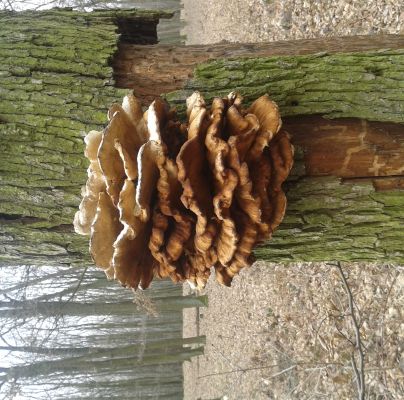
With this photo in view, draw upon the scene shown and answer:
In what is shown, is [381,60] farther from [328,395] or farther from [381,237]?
[328,395]

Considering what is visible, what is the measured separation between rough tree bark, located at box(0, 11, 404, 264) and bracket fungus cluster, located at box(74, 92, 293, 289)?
308 mm

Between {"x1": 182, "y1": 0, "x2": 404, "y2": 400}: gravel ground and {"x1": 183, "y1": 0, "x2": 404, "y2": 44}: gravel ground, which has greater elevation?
{"x1": 183, "y1": 0, "x2": 404, "y2": 44}: gravel ground

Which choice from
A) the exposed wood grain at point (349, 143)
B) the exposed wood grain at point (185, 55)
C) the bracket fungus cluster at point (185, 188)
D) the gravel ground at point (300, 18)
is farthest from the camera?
the gravel ground at point (300, 18)

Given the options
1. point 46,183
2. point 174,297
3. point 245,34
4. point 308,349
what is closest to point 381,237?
point 46,183

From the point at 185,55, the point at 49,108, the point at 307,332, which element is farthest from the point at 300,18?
the point at 49,108

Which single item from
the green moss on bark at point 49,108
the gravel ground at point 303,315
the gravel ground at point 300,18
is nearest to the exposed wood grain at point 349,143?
the green moss on bark at point 49,108

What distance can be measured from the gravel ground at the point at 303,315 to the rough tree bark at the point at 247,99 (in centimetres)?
245

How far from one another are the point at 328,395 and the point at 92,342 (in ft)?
28.7

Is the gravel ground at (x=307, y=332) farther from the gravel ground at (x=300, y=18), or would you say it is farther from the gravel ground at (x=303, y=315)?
the gravel ground at (x=300, y=18)

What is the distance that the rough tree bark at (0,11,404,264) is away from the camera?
2111mm

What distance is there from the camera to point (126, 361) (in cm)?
1257

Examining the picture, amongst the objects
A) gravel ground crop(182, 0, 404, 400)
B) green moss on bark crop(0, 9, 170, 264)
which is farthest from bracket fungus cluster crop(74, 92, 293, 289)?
gravel ground crop(182, 0, 404, 400)

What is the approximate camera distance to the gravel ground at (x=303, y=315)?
4.69 m

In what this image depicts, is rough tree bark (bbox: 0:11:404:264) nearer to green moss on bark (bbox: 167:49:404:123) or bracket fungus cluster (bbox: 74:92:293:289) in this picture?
green moss on bark (bbox: 167:49:404:123)
